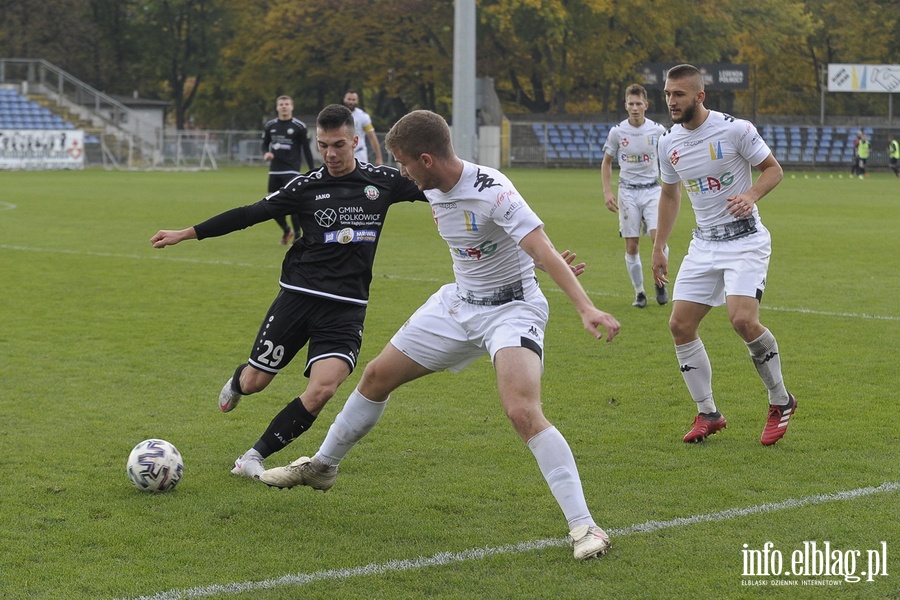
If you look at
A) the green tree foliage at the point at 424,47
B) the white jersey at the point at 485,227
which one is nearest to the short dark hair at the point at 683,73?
the white jersey at the point at 485,227

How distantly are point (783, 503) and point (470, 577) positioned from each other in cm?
178

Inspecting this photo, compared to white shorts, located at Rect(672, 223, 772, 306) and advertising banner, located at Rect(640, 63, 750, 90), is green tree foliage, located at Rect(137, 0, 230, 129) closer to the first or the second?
advertising banner, located at Rect(640, 63, 750, 90)

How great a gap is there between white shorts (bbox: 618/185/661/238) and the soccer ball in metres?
7.84

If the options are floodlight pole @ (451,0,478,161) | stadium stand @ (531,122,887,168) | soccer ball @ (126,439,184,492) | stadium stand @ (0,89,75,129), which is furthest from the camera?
stadium stand @ (531,122,887,168)

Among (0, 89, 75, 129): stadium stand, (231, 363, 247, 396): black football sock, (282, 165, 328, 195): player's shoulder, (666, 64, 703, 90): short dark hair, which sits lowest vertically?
(231, 363, 247, 396): black football sock

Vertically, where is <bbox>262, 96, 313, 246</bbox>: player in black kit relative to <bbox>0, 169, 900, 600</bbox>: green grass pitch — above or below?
above

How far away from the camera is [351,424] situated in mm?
5703

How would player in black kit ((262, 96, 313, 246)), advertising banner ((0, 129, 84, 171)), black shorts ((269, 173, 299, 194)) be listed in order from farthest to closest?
advertising banner ((0, 129, 84, 171)) < black shorts ((269, 173, 299, 194)) < player in black kit ((262, 96, 313, 246))

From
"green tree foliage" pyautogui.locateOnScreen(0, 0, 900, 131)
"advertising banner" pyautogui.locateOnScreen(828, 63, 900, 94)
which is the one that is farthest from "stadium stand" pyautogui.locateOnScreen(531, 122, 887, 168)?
"green tree foliage" pyautogui.locateOnScreen(0, 0, 900, 131)

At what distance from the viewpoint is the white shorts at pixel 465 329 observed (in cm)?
520

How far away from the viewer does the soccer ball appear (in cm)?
589

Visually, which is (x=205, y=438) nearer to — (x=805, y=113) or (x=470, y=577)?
(x=470, y=577)

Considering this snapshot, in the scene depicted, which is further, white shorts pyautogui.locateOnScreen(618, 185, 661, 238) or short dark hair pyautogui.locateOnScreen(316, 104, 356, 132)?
white shorts pyautogui.locateOnScreen(618, 185, 661, 238)

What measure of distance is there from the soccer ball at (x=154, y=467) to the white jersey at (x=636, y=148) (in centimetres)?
798
